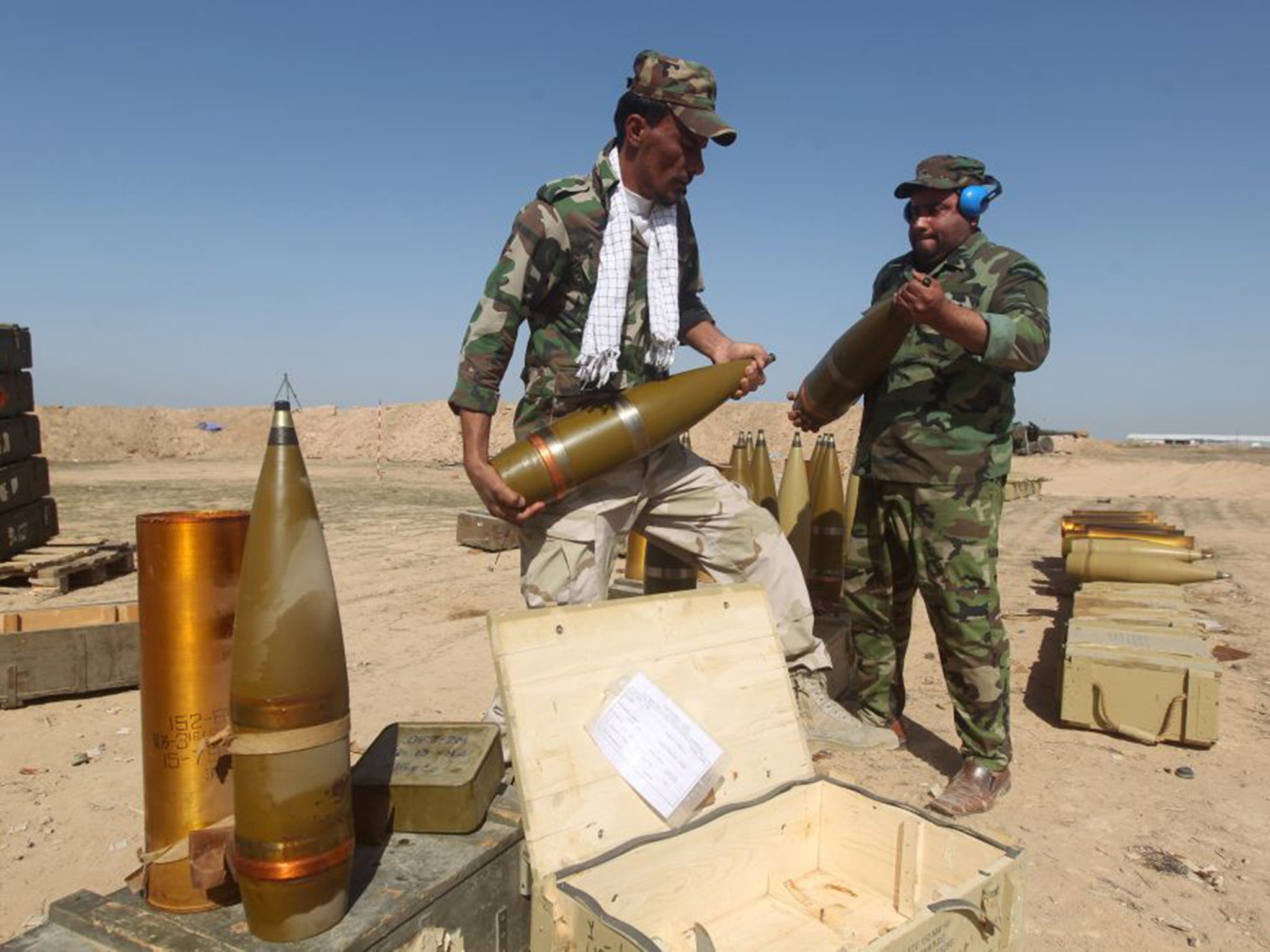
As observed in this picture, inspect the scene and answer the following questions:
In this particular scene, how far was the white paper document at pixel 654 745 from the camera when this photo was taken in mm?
2117

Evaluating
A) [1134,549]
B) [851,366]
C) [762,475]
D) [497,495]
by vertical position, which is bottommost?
[1134,549]

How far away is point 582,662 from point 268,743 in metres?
0.73

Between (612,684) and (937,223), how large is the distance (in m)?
2.38

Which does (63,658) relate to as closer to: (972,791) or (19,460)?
(972,791)

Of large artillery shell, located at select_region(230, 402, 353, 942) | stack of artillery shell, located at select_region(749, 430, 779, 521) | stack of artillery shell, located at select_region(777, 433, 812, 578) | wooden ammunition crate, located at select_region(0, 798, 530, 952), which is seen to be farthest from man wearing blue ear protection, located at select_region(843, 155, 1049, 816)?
stack of artillery shell, located at select_region(749, 430, 779, 521)

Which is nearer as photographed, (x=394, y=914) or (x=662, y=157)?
(x=394, y=914)

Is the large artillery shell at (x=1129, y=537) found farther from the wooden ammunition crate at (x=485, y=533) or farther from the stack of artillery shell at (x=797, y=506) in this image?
the wooden ammunition crate at (x=485, y=533)

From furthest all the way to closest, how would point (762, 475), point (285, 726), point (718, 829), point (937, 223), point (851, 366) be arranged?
point (762, 475) < point (851, 366) < point (937, 223) < point (718, 829) < point (285, 726)

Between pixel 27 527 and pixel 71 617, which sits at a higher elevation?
pixel 27 527

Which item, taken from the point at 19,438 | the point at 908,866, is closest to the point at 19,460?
the point at 19,438

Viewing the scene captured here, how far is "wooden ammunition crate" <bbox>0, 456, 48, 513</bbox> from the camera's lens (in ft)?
24.3

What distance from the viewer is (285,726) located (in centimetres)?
176

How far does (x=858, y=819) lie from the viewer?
2314 millimetres

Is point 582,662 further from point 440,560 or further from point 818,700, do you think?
point 440,560
